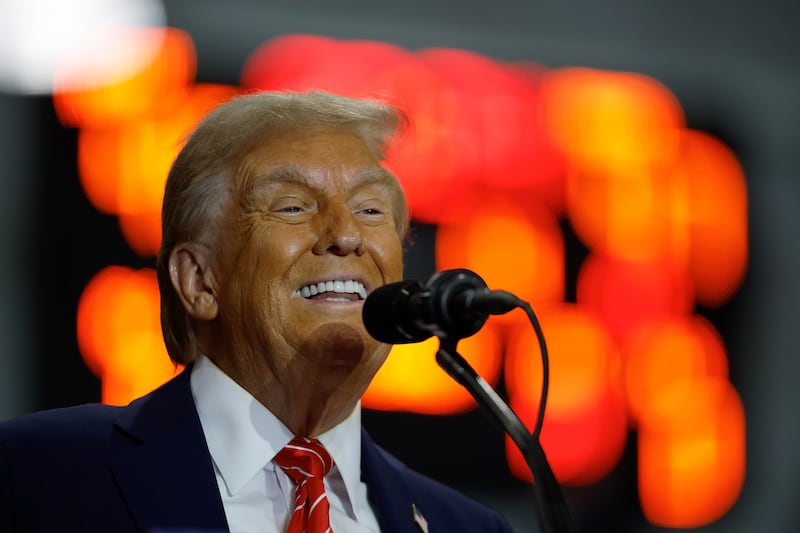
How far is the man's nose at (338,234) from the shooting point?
2055 millimetres

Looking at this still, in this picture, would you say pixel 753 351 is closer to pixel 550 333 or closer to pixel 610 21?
pixel 550 333

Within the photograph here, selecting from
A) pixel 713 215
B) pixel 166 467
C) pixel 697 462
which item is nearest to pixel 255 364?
pixel 166 467

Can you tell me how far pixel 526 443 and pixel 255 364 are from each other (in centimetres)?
66

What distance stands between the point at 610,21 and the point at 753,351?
5.04 ft

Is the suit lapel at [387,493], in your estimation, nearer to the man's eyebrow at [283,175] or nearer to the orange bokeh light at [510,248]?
the man's eyebrow at [283,175]

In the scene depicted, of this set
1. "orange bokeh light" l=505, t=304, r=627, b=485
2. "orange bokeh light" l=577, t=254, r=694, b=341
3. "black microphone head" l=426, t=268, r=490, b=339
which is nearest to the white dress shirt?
"black microphone head" l=426, t=268, r=490, b=339

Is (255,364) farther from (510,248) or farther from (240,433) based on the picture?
(510,248)

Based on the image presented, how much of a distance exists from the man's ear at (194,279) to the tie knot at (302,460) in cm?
28

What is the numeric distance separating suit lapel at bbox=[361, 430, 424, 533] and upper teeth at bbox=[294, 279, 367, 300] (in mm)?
380

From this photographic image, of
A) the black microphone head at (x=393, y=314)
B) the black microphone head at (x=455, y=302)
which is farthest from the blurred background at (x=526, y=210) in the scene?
the black microphone head at (x=455, y=302)

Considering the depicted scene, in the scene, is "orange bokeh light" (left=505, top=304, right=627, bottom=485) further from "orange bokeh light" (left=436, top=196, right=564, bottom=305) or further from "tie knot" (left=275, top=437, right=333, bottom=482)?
"tie knot" (left=275, top=437, right=333, bottom=482)

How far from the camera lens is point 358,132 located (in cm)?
225

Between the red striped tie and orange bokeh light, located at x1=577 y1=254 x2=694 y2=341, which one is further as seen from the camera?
orange bokeh light, located at x1=577 y1=254 x2=694 y2=341

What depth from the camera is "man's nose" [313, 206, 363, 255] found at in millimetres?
2055
